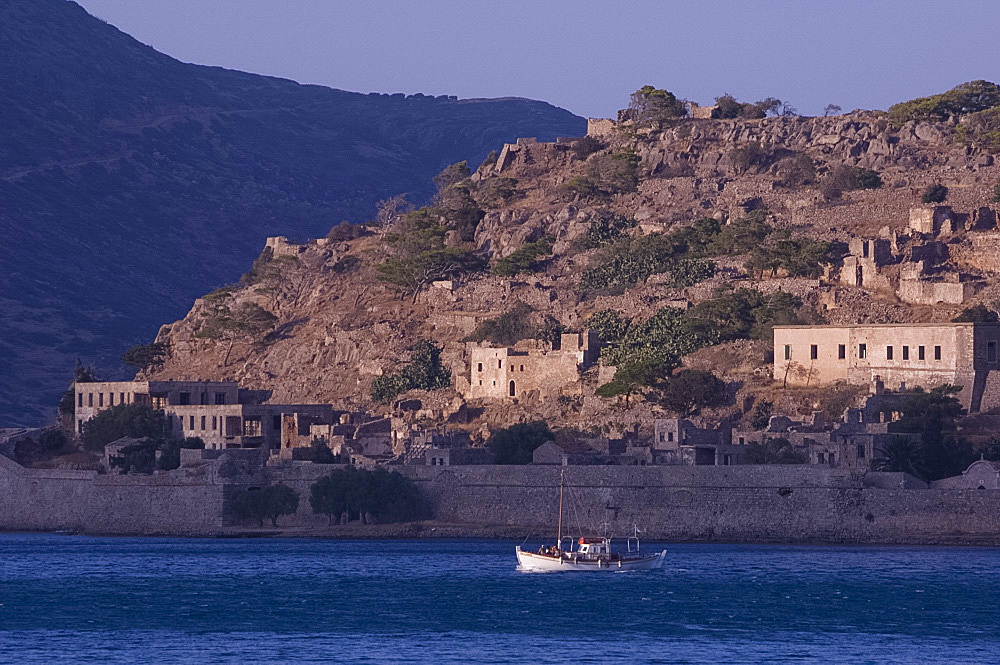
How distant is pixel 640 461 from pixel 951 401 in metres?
10.9

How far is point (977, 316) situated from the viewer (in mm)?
78125

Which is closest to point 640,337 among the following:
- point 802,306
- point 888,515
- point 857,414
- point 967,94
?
point 802,306

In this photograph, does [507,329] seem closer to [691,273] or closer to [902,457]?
[691,273]

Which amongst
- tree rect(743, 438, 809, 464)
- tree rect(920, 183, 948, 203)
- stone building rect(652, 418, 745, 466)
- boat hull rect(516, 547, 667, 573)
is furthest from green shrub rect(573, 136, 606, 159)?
boat hull rect(516, 547, 667, 573)

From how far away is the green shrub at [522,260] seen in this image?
97375mm

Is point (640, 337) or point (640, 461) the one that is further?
point (640, 337)

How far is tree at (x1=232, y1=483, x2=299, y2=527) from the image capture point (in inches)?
2869

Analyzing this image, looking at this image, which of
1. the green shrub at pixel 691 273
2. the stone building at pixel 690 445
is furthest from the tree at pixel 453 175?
the stone building at pixel 690 445

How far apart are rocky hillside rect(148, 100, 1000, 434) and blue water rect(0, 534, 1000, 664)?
15.2 metres

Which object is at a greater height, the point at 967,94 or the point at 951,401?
the point at 967,94

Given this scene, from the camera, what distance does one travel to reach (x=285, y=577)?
204 ft

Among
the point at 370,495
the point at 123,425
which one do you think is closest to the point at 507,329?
the point at 123,425

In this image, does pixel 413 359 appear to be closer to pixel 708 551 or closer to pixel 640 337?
pixel 640 337

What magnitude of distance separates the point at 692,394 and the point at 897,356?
7251mm
